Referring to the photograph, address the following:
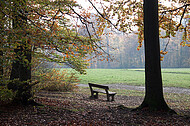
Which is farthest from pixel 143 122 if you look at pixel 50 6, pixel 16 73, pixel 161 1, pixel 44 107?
pixel 161 1

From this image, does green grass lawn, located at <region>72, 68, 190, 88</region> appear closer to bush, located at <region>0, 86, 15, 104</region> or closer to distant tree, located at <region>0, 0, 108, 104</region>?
distant tree, located at <region>0, 0, 108, 104</region>

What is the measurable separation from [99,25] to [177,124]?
589cm

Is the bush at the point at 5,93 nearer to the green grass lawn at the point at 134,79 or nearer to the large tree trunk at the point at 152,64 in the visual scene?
the large tree trunk at the point at 152,64

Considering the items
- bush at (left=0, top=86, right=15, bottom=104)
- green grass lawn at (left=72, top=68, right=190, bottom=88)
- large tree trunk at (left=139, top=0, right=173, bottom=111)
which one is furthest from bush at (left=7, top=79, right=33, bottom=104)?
green grass lawn at (left=72, top=68, right=190, bottom=88)

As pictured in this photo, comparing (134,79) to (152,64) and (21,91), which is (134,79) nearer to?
(152,64)

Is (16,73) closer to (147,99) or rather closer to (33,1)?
(33,1)

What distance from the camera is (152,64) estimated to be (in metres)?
5.66

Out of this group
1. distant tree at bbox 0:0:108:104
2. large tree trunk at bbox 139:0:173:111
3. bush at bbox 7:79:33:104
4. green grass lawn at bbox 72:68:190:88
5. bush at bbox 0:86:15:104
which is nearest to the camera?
distant tree at bbox 0:0:108:104

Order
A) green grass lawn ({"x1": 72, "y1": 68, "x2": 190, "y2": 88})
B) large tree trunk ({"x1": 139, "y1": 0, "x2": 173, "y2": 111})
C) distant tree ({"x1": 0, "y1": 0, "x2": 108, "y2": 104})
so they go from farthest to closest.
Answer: green grass lawn ({"x1": 72, "y1": 68, "x2": 190, "y2": 88}) < large tree trunk ({"x1": 139, "y1": 0, "x2": 173, "y2": 111}) < distant tree ({"x1": 0, "y1": 0, "x2": 108, "y2": 104})

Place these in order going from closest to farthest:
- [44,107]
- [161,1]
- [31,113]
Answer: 1. [31,113]
2. [44,107]
3. [161,1]

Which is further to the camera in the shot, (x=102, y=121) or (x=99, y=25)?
(x=99, y=25)

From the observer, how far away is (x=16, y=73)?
561 cm

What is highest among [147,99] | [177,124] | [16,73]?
[16,73]

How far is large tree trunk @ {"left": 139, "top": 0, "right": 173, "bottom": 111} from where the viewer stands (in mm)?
5602
